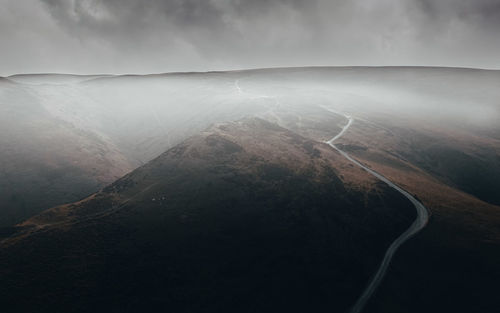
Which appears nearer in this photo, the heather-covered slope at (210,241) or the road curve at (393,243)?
the heather-covered slope at (210,241)

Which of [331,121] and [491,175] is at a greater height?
[331,121]

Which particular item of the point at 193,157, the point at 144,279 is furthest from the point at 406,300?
the point at 193,157

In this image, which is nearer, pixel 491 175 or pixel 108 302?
pixel 108 302

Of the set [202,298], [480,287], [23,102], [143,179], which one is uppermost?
[23,102]

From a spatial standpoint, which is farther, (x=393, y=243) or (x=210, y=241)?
(x=393, y=243)

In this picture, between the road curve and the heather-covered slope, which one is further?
the road curve

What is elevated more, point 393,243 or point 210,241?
point 393,243

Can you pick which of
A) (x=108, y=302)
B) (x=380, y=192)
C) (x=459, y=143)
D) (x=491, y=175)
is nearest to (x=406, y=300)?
(x=380, y=192)

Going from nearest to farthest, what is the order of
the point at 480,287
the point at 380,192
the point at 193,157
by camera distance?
the point at 480,287 → the point at 380,192 → the point at 193,157

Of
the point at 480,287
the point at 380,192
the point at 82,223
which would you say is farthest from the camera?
the point at 380,192

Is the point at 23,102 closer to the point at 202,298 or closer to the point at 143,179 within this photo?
the point at 143,179
